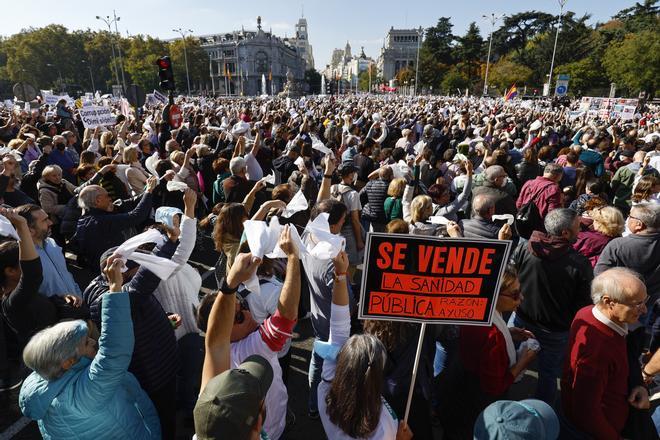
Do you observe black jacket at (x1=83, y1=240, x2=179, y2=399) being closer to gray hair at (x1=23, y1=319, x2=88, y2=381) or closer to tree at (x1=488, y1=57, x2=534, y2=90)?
gray hair at (x1=23, y1=319, x2=88, y2=381)

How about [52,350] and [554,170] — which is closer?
[52,350]

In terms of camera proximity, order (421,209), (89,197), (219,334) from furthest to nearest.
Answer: (421,209)
(89,197)
(219,334)

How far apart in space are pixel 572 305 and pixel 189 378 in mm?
2966

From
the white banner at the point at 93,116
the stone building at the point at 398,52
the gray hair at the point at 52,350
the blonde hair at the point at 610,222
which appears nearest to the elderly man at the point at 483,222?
the blonde hair at the point at 610,222

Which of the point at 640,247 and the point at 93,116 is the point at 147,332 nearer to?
the point at 640,247

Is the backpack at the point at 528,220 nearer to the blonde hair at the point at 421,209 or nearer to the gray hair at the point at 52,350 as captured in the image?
the blonde hair at the point at 421,209

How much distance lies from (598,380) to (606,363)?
0.10 m

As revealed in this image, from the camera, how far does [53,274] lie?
3342mm

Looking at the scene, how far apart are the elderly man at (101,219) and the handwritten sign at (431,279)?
2.77 m

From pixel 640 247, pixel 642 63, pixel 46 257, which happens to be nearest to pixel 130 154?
pixel 46 257

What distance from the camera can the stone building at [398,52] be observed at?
122 metres

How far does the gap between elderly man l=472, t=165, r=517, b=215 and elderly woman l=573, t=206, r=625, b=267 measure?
3.59 feet

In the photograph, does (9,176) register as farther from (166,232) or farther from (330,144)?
(330,144)

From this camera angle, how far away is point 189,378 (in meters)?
3.01
